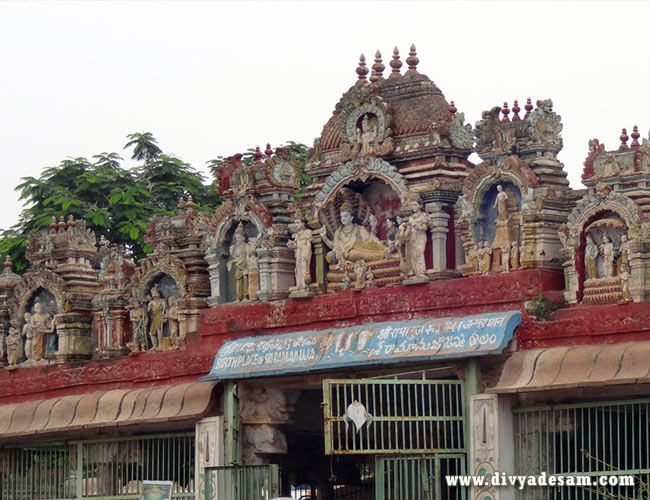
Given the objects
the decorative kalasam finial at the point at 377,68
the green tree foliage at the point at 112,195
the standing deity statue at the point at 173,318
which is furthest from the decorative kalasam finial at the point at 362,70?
the green tree foliage at the point at 112,195

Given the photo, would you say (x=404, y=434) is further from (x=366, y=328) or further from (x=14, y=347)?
(x=14, y=347)

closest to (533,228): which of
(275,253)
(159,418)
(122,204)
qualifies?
(275,253)

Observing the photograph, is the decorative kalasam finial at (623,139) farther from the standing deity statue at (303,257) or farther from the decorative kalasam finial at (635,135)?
the standing deity statue at (303,257)

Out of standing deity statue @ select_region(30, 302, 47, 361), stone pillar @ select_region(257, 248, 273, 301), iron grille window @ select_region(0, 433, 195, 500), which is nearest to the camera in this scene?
stone pillar @ select_region(257, 248, 273, 301)

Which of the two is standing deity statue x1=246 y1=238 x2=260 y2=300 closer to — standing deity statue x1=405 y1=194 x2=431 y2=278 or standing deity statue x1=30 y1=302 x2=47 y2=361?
standing deity statue x1=405 y1=194 x2=431 y2=278

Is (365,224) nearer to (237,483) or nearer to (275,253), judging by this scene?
(275,253)

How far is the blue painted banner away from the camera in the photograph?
2528 centimetres

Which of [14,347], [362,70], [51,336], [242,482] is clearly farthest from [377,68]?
[14,347]

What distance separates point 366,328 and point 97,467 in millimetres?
6563

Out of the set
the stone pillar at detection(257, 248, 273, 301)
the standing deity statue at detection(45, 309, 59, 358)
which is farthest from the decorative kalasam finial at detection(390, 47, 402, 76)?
the standing deity statue at detection(45, 309, 59, 358)

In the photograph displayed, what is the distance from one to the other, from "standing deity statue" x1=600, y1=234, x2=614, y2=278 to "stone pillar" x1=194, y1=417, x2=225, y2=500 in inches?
263

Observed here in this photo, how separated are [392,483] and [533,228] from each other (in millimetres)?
4779

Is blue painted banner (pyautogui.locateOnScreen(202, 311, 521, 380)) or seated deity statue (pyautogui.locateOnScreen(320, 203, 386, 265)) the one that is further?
seated deity statue (pyautogui.locateOnScreen(320, 203, 386, 265))

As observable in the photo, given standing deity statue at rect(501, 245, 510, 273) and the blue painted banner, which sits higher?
standing deity statue at rect(501, 245, 510, 273)
